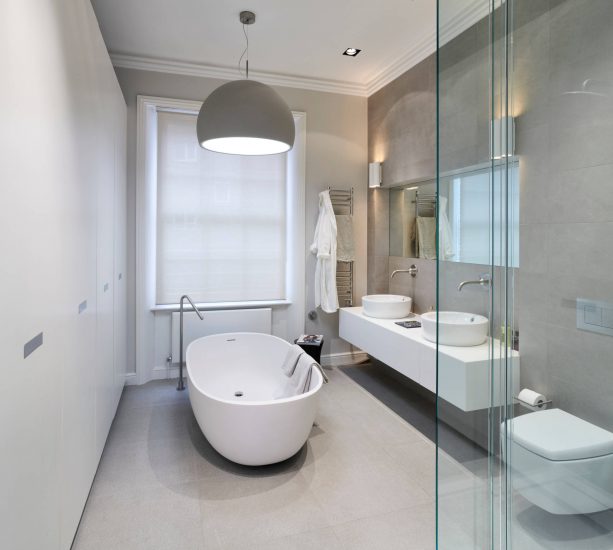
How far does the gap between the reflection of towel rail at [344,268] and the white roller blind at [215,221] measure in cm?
54

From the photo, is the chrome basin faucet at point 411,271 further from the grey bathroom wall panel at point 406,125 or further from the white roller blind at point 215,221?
the white roller blind at point 215,221

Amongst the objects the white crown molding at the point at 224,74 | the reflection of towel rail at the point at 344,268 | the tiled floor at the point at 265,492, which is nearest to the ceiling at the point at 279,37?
the white crown molding at the point at 224,74

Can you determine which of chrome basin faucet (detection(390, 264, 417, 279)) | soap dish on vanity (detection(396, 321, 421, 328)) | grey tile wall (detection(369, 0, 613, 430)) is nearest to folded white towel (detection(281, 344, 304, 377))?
soap dish on vanity (detection(396, 321, 421, 328))

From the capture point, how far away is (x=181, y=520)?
6.48 feet

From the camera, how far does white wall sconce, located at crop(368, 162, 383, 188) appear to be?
4.06 metres

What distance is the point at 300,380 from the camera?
111 inches

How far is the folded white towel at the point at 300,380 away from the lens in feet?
8.89

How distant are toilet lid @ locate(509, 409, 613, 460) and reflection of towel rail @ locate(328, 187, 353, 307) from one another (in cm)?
307

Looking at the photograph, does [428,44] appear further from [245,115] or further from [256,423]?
[256,423]

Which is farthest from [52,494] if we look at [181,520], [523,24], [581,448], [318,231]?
[318,231]

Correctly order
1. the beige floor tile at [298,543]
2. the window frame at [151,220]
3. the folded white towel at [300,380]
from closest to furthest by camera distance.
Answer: the beige floor tile at [298,543] → the folded white towel at [300,380] → the window frame at [151,220]

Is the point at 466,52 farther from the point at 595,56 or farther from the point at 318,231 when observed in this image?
the point at 318,231

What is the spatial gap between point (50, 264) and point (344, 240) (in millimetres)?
3012

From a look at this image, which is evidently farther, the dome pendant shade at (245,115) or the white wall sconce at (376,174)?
the white wall sconce at (376,174)
